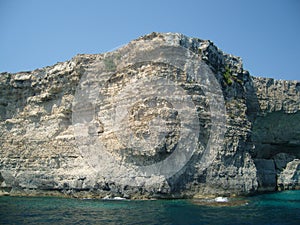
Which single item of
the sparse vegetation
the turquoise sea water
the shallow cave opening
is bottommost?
the turquoise sea water

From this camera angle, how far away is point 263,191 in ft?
93.2

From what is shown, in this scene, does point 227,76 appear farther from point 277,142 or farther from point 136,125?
point 277,142

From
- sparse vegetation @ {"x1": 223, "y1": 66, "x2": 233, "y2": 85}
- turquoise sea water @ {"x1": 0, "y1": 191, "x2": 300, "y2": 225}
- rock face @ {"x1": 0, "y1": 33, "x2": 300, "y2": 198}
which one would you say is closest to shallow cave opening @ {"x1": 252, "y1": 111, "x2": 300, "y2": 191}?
rock face @ {"x1": 0, "y1": 33, "x2": 300, "y2": 198}

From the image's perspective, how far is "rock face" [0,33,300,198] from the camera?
67.6 feet

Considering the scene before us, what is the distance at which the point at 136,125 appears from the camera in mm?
21062

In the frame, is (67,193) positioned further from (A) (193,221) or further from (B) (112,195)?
(A) (193,221)

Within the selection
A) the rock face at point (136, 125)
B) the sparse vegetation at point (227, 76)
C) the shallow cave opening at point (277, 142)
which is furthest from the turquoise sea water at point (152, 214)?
the shallow cave opening at point (277, 142)

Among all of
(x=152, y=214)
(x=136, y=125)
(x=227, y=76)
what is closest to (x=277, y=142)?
(x=227, y=76)

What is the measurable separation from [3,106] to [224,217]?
22450mm

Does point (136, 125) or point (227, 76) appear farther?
point (227, 76)

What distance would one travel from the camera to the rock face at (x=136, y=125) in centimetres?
2061

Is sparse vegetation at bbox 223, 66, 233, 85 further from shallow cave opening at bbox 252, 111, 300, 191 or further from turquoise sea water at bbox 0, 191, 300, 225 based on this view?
turquoise sea water at bbox 0, 191, 300, 225

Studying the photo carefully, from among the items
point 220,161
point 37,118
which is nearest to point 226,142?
point 220,161

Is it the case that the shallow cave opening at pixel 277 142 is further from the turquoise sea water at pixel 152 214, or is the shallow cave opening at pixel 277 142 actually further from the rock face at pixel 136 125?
the turquoise sea water at pixel 152 214
